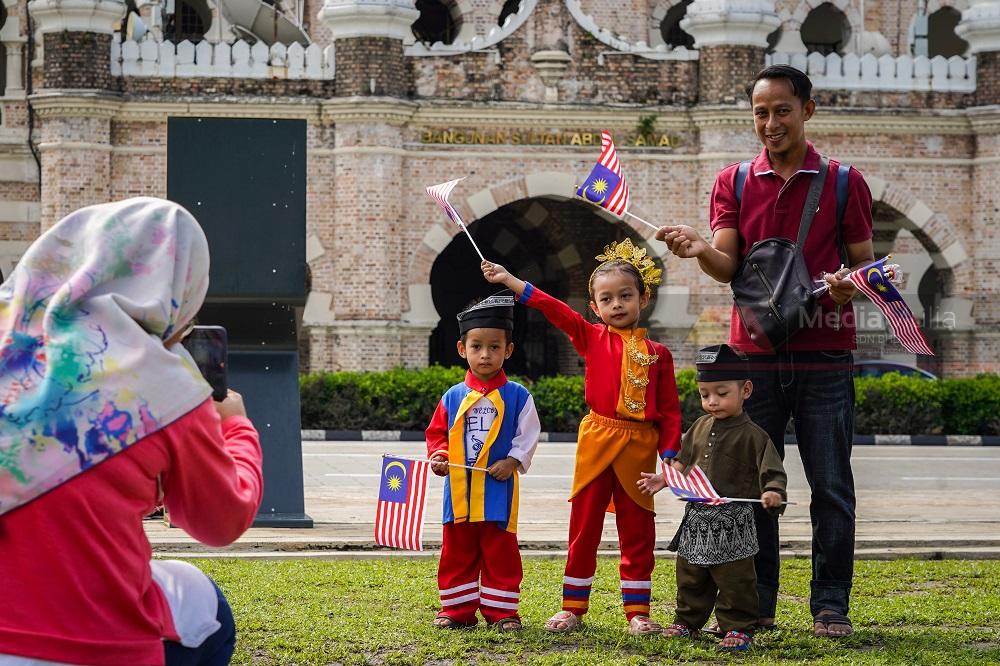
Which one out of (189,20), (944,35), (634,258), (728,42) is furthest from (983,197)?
(634,258)

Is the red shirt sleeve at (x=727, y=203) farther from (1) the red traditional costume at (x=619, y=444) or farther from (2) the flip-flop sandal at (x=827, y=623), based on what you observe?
(2) the flip-flop sandal at (x=827, y=623)

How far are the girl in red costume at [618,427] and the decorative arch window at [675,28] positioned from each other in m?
25.5

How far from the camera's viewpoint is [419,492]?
23.9 ft

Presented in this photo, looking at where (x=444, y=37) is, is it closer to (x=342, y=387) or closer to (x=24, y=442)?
(x=342, y=387)

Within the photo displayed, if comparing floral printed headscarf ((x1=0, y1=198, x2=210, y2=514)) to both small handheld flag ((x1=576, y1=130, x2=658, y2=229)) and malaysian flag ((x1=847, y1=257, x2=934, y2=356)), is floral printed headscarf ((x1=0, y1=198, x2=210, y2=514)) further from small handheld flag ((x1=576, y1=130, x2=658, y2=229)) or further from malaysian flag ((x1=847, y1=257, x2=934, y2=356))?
small handheld flag ((x1=576, y1=130, x2=658, y2=229))

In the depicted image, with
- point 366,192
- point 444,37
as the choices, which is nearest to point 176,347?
point 366,192

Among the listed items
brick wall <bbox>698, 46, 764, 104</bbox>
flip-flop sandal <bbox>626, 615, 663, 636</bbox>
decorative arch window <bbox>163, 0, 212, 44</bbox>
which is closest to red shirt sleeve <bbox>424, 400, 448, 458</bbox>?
flip-flop sandal <bbox>626, 615, 663, 636</bbox>

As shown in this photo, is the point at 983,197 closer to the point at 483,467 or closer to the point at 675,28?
the point at 675,28

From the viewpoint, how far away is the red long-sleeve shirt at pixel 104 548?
3.51 m

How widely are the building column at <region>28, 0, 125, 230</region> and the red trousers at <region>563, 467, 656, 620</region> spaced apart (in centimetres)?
1815

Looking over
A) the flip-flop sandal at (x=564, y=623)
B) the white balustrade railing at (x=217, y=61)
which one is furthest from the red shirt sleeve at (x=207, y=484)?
the white balustrade railing at (x=217, y=61)

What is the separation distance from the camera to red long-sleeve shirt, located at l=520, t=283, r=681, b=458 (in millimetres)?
6871

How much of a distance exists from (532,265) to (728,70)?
651cm

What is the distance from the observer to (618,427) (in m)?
6.89
